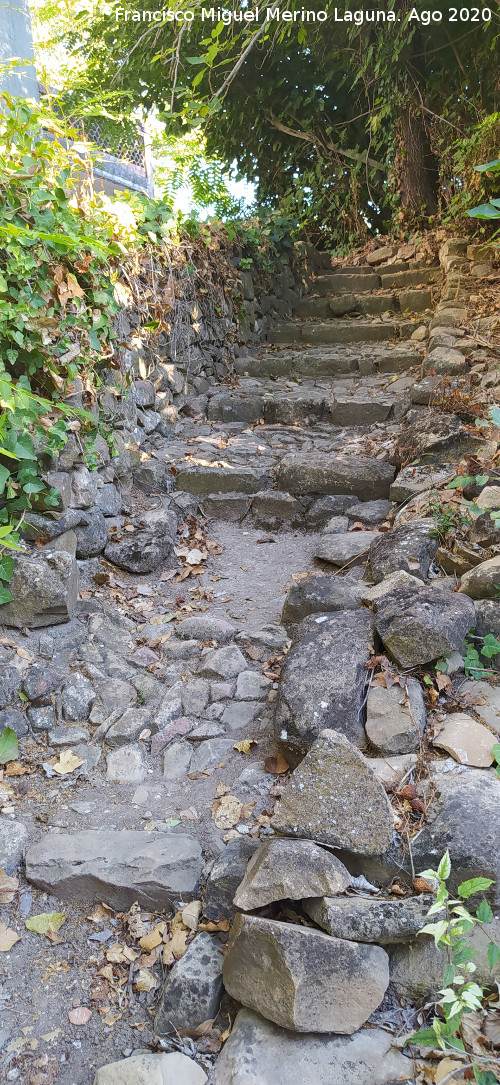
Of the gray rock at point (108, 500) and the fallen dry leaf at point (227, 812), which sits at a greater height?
the gray rock at point (108, 500)

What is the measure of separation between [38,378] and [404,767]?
2.20 m

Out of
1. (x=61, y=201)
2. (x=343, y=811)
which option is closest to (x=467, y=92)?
(x=61, y=201)

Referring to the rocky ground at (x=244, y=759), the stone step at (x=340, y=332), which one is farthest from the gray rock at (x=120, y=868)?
the stone step at (x=340, y=332)

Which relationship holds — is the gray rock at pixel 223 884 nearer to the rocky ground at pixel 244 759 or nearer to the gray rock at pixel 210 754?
the rocky ground at pixel 244 759

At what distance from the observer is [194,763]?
8.00ft

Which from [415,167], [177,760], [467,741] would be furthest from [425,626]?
[415,167]

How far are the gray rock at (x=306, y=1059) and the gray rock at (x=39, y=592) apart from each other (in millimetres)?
1726

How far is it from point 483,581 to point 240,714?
107 cm

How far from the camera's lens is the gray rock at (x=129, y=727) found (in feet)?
8.38

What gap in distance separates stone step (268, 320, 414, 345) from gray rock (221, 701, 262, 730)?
5658mm

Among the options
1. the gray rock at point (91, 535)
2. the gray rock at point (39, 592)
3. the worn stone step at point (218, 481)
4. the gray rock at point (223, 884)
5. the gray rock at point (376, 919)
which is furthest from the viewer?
the worn stone step at point (218, 481)

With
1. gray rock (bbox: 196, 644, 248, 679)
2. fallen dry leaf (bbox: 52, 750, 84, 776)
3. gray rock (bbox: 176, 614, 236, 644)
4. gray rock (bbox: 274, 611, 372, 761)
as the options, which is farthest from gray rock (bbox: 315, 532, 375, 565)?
fallen dry leaf (bbox: 52, 750, 84, 776)

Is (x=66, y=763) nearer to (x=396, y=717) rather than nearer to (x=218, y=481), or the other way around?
(x=396, y=717)

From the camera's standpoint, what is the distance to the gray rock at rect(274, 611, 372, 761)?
2127 millimetres
